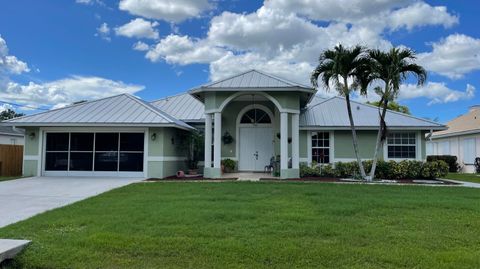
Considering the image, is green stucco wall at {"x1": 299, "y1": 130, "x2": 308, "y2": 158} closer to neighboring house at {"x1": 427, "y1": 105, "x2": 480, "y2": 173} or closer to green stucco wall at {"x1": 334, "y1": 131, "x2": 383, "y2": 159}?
green stucco wall at {"x1": 334, "y1": 131, "x2": 383, "y2": 159}

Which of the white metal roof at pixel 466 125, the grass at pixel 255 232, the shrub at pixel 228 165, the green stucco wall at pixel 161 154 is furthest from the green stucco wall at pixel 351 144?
the white metal roof at pixel 466 125

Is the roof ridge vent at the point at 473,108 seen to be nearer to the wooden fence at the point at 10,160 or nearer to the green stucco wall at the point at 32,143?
the green stucco wall at the point at 32,143

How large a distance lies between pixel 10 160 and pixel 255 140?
12.9 meters

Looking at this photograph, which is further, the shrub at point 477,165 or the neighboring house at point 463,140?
the neighboring house at point 463,140

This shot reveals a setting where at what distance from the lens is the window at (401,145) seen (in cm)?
2002

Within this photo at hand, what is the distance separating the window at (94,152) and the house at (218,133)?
0.15ft

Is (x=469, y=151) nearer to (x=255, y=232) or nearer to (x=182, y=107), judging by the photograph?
(x=182, y=107)

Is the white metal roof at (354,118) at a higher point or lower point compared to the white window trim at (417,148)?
higher

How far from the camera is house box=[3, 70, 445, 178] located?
18016 millimetres

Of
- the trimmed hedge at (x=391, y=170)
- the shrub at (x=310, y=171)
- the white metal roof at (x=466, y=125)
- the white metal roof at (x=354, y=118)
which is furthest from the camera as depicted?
the white metal roof at (x=466, y=125)

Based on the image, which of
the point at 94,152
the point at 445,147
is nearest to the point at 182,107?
the point at 94,152

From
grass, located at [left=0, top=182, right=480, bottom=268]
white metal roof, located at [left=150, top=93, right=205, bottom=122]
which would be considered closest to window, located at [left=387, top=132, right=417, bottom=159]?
grass, located at [left=0, top=182, right=480, bottom=268]

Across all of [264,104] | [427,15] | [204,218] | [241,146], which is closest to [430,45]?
[427,15]

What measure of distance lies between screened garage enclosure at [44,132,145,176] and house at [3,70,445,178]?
5cm
